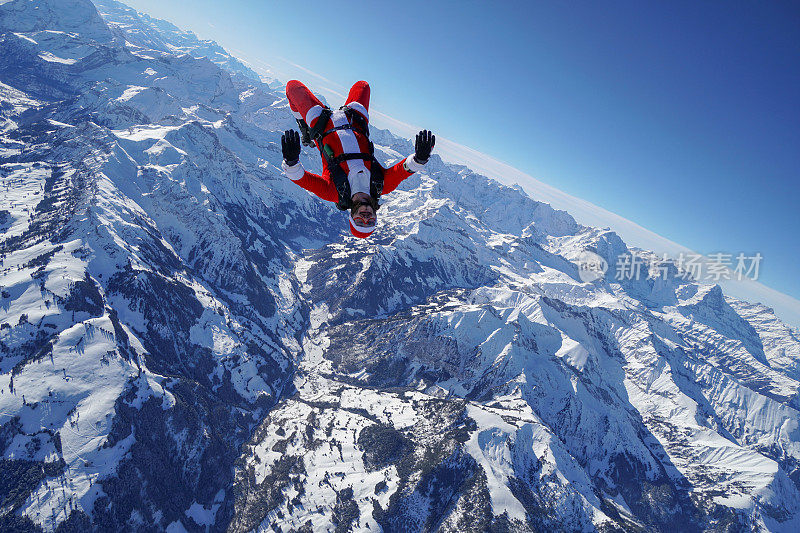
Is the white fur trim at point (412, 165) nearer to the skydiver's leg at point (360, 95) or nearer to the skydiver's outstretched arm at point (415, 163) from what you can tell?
the skydiver's outstretched arm at point (415, 163)

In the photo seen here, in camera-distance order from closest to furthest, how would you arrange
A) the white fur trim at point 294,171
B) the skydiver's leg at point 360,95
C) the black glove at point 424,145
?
1. the white fur trim at point 294,171
2. the black glove at point 424,145
3. the skydiver's leg at point 360,95

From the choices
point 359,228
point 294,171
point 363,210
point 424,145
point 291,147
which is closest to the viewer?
point 291,147

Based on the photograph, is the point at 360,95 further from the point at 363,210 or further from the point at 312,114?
the point at 363,210

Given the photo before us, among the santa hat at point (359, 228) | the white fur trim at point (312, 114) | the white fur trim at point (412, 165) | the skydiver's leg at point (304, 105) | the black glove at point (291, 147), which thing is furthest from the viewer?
the skydiver's leg at point (304, 105)

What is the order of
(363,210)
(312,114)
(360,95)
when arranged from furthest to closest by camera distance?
(360,95)
(312,114)
(363,210)

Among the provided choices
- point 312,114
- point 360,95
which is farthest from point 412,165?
point 360,95

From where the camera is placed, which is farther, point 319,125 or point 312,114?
point 312,114

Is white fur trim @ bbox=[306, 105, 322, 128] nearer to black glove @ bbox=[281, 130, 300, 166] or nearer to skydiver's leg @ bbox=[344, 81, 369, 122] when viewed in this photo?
skydiver's leg @ bbox=[344, 81, 369, 122]

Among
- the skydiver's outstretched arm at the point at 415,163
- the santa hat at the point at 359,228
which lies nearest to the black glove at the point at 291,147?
the santa hat at the point at 359,228
